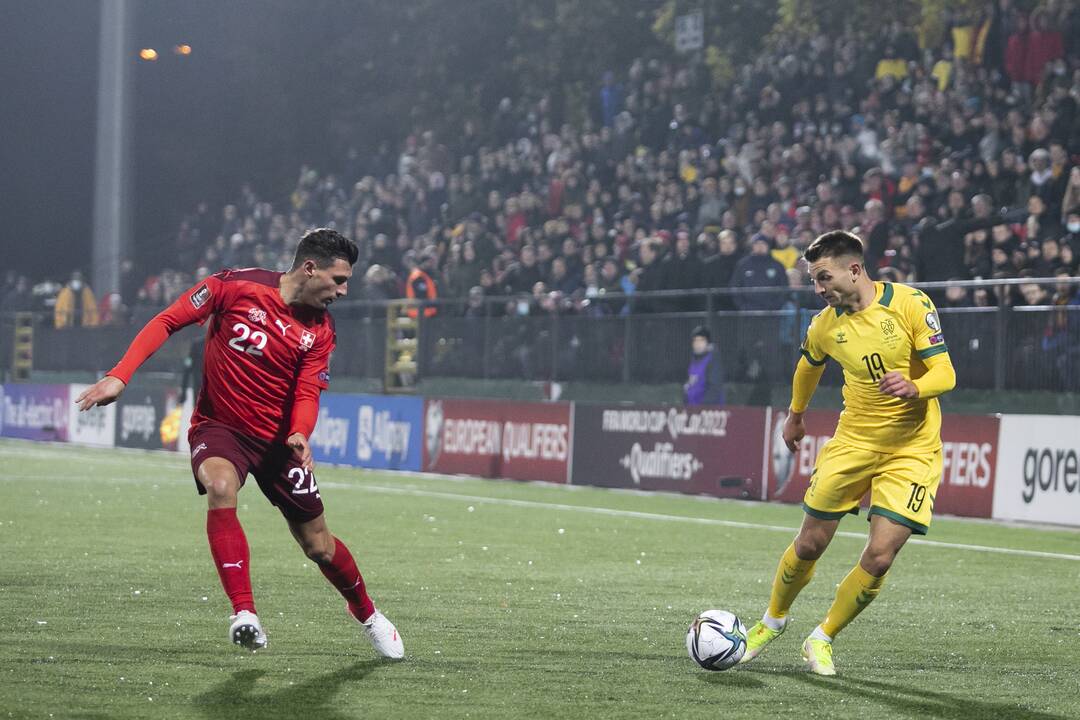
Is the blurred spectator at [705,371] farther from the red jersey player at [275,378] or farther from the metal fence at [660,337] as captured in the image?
the red jersey player at [275,378]

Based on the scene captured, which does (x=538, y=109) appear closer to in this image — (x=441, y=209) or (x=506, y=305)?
(x=441, y=209)

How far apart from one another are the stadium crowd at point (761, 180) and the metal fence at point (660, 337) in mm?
142

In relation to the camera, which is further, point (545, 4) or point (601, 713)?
point (545, 4)

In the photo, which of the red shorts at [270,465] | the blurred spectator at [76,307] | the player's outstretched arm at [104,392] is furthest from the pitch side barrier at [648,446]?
the player's outstretched arm at [104,392]

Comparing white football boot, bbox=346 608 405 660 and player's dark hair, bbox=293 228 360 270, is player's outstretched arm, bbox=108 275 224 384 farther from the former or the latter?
white football boot, bbox=346 608 405 660

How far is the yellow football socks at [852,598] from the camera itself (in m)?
7.71

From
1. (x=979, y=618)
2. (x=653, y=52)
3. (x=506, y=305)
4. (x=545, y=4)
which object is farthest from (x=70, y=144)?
(x=979, y=618)

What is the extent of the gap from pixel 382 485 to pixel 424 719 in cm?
1580

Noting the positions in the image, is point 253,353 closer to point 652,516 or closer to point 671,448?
point 652,516

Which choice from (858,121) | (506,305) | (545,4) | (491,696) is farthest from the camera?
(545,4)

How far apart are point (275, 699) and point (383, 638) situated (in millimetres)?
1167

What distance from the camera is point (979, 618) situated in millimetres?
9867

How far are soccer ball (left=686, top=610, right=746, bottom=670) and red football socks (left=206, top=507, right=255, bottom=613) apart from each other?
1.98 metres

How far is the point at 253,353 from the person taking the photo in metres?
7.78
